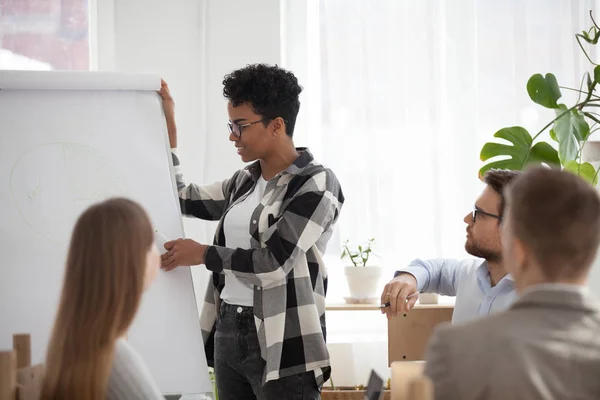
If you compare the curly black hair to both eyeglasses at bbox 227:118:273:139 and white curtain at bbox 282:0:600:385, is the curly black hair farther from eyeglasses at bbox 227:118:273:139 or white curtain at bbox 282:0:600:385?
white curtain at bbox 282:0:600:385

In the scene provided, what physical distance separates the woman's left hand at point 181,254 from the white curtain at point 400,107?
1418 millimetres

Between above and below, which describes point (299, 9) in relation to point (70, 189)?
above

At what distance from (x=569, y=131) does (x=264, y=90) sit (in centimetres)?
123

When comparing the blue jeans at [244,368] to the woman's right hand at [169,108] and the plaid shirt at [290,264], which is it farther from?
the woman's right hand at [169,108]

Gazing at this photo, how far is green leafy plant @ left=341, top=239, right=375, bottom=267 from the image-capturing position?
318 centimetres

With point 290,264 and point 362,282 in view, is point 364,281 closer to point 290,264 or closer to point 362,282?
point 362,282

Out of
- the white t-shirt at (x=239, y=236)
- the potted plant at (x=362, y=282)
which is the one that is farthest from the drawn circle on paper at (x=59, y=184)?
the potted plant at (x=362, y=282)

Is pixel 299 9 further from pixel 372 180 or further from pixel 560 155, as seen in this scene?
pixel 560 155

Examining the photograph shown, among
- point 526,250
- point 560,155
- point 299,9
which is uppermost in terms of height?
point 299,9

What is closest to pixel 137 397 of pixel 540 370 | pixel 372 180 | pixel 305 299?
pixel 540 370

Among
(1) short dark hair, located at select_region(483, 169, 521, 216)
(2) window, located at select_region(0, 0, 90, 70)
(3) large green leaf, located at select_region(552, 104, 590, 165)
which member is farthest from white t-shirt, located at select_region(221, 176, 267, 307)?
(2) window, located at select_region(0, 0, 90, 70)

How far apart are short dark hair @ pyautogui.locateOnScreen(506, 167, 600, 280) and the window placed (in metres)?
2.62

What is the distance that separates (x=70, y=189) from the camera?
200cm

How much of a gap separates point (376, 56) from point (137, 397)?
93.7 inches
